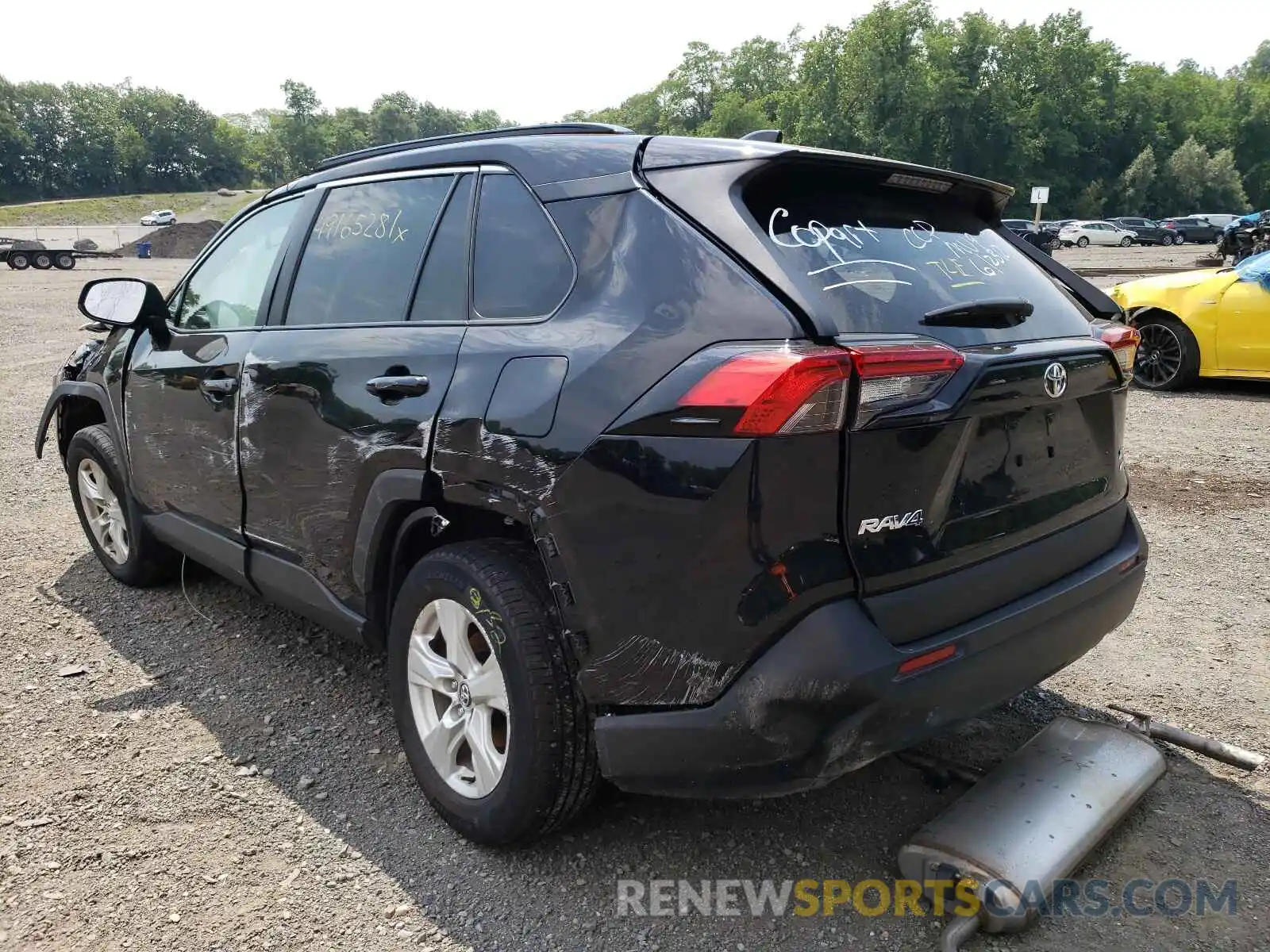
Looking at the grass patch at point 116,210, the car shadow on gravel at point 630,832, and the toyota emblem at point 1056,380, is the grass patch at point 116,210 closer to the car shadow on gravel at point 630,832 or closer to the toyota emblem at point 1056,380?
the car shadow on gravel at point 630,832

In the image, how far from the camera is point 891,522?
1.99 meters

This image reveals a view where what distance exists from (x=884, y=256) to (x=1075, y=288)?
1.05 meters

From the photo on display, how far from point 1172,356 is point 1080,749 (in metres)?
7.21

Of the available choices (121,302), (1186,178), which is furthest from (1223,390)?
(1186,178)

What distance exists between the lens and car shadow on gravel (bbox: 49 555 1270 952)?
2254 millimetres

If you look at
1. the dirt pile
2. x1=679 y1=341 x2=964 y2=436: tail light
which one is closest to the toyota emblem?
x1=679 y1=341 x2=964 y2=436: tail light

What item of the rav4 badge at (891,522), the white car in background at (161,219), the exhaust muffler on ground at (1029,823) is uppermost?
the white car in background at (161,219)

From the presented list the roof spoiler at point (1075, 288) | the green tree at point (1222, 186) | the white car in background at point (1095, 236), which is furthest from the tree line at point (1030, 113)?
the roof spoiler at point (1075, 288)

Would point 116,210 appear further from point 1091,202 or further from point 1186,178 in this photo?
point 1186,178

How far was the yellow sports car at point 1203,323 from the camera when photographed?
8.08 m

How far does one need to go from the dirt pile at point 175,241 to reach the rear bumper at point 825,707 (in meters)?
53.5

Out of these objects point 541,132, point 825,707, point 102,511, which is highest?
point 541,132

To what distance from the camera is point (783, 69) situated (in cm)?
10812

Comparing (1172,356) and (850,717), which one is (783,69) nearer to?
(1172,356)
